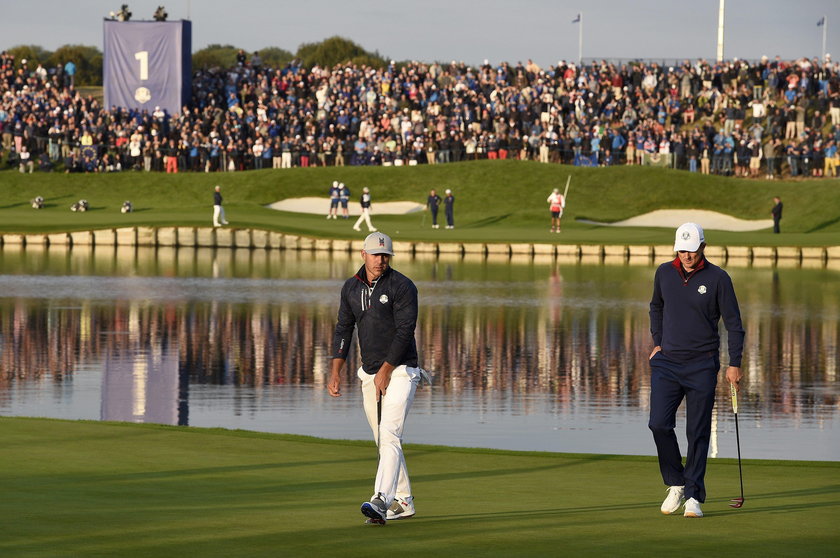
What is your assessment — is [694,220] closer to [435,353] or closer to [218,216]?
[218,216]

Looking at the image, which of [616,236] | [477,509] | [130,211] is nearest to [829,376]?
[477,509]

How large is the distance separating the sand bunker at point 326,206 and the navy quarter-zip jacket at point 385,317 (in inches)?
2324

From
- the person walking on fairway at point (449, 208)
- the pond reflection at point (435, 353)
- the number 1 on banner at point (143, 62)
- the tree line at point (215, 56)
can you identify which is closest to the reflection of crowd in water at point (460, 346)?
the pond reflection at point (435, 353)

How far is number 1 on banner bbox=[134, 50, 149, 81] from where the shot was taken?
80.4 m

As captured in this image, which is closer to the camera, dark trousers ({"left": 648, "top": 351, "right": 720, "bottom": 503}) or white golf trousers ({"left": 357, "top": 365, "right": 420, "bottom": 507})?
white golf trousers ({"left": 357, "top": 365, "right": 420, "bottom": 507})

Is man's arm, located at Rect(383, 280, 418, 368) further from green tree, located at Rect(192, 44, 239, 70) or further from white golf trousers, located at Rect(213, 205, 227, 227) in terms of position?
green tree, located at Rect(192, 44, 239, 70)

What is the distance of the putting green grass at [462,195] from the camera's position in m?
65.1

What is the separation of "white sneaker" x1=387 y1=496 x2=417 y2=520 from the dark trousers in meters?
2.08

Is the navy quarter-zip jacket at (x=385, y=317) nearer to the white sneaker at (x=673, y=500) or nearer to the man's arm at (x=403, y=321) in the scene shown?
the man's arm at (x=403, y=321)

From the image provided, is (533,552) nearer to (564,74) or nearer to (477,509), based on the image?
(477,509)

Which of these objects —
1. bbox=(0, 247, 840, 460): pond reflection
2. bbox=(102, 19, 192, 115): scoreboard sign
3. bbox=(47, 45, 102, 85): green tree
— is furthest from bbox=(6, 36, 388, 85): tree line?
bbox=(0, 247, 840, 460): pond reflection

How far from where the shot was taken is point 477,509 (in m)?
11.5

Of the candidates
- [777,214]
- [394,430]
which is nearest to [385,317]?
[394,430]

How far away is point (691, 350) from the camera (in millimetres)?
11742
